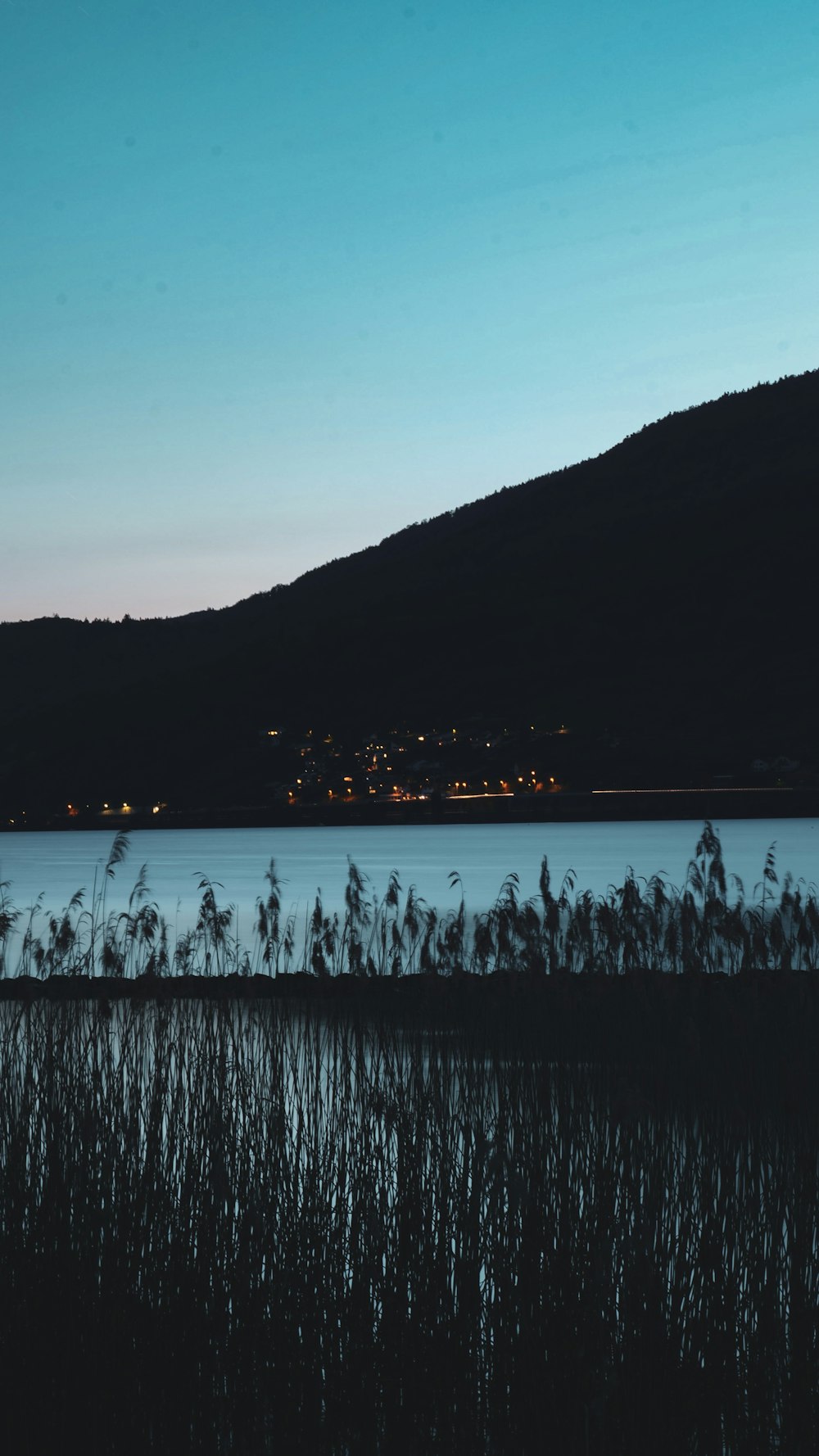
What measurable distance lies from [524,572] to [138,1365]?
5654 inches

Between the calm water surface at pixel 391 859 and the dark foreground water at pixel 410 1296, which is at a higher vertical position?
the dark foreground water at pixel 410 1296

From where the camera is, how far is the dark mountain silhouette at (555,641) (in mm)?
120875

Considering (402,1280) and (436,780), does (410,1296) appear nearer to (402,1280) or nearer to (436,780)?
(402,1280)

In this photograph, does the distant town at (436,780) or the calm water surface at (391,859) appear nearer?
the calm water surface at (391,859)

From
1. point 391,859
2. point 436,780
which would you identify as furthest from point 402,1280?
point 436,780

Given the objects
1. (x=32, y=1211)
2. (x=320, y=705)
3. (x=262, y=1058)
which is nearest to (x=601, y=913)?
(x=262, y=1058)

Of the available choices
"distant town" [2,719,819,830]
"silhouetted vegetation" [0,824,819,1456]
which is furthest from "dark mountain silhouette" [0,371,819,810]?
"silhouetted vegetation" [0,824,819,1456]

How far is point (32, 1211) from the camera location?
461cm

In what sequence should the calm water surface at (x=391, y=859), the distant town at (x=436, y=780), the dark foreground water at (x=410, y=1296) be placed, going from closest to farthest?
the dark foreground water at (x=410, y=1296)
the calm water surface at (x=391, y=859)
the distant town at (x=436, y=780)

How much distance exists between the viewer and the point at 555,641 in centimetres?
13812

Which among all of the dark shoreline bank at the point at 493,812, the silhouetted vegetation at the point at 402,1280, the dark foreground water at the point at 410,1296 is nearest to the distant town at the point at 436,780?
the dark shoreline bank at the point at 493,812

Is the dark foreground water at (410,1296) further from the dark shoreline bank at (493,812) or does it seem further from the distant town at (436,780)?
the distant town at (436,780)

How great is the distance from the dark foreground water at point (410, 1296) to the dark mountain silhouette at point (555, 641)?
346 feet

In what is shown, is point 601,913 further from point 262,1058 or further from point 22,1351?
point 22,1351
